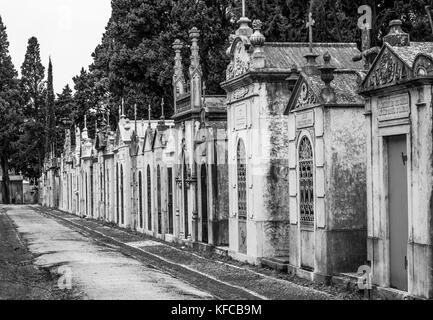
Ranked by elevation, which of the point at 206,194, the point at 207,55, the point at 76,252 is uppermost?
the point at 207,55

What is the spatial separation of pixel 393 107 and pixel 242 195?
796cm

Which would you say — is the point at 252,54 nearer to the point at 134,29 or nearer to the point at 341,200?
the point at 341,200

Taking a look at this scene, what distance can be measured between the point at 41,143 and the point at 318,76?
74958 mm

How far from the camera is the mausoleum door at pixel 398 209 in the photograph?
509 inches

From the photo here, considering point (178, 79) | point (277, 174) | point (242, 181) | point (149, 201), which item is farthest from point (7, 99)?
point (277, 174)

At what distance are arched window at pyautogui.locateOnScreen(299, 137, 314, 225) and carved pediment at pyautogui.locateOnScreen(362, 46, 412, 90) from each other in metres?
2.87

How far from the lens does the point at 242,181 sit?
2053 centimetres

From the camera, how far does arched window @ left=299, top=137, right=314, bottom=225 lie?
16234 mm

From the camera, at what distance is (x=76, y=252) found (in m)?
24.2

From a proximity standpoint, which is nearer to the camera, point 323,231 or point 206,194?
point 323,231

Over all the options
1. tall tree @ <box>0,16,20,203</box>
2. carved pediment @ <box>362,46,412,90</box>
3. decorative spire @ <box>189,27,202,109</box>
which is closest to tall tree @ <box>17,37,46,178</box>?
tall tree @ <box>0,16,20,203</box>

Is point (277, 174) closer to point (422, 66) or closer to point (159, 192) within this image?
point (422, 66)

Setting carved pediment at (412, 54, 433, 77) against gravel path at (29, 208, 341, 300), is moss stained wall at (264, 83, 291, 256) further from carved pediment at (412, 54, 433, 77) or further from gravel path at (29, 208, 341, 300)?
carved pediment at (412, 54, 433, 77)
